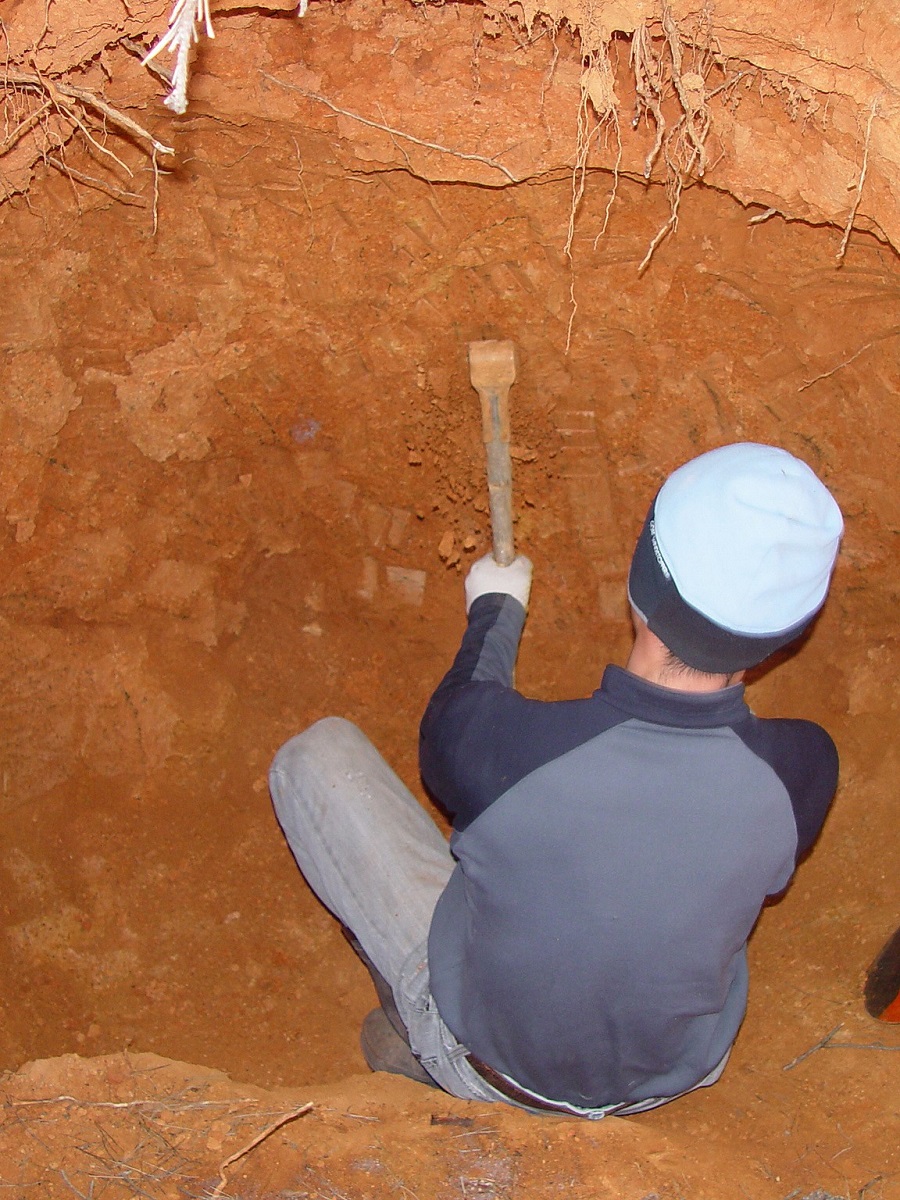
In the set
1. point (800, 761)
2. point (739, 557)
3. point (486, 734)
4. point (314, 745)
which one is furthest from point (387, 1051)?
point (739, 557)

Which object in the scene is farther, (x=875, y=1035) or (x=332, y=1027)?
(x=332, y=1027)

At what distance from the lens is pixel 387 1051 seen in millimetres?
1906

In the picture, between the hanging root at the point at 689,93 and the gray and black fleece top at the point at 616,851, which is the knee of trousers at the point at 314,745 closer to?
the gray and black fleece top at the point at 616,851

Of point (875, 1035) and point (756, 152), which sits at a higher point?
point (756, 152)

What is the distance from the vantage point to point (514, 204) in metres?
2.04

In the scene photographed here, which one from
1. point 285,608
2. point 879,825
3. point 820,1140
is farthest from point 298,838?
point 879,825

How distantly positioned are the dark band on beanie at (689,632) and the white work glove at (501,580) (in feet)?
2.28

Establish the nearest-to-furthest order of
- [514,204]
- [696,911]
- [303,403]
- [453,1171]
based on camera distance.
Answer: [696,911] → [453,1171] → [514,204] → [303,403]

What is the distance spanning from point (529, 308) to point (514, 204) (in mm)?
248

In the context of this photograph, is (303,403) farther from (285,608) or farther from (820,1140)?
(820,1140)

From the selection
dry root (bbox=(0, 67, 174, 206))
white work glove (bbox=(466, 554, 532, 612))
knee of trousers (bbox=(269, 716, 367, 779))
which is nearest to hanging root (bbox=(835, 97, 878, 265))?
white work glove (bbox=(466, 554, 532, 612))

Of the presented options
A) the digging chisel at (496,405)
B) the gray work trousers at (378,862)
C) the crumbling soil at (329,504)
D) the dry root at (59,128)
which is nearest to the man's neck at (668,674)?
the gray work trousers at (378,862)

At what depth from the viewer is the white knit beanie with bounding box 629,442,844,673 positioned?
3.89 feet

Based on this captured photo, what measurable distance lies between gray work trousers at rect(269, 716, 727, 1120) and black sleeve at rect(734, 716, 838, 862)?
53 cm
